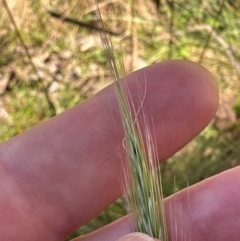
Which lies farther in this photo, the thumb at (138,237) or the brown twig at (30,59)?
the brown twig at (30,59)

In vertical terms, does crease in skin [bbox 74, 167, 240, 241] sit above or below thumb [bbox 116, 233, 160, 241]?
below

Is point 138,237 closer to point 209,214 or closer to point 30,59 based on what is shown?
point 209,214

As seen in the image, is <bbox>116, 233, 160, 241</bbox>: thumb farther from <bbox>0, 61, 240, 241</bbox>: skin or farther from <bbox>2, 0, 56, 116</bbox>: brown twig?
<bbox>2, 0, 56, 116</bbox>: brown twig

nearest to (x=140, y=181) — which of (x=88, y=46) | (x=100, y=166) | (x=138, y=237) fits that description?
(x=138, y=237)

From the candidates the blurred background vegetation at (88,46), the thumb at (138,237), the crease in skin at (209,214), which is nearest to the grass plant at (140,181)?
the thumb at (138,237)

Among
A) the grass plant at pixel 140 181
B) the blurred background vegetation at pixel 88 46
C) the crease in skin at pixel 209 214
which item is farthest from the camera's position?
the blurred background vegetation at pixel 88 46

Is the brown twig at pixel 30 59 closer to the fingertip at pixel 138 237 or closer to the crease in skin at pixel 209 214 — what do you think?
the crease in skin at pixel 209 214

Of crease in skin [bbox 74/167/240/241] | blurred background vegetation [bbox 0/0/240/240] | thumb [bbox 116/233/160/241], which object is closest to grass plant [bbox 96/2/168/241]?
thumb [bbox 116/233/160/241]
